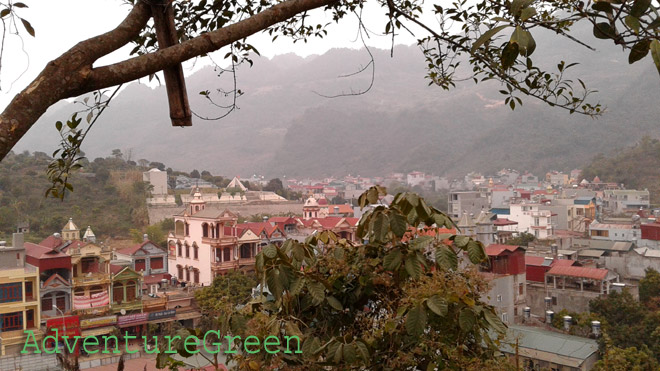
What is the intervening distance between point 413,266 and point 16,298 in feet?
29.7

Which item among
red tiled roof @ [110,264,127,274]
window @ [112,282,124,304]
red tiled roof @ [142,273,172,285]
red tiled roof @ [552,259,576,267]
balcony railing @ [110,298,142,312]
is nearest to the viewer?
balcony railing @ [110,298,142,312]

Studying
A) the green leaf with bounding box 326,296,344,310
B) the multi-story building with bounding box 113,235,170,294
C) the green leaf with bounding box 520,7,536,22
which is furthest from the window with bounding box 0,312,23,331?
the green leaf with bounding box 520,7,536,22

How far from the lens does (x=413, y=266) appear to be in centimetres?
96

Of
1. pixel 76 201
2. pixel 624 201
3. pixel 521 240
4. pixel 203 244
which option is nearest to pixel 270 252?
pixel 203 244

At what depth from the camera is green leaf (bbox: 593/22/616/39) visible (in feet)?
2.05

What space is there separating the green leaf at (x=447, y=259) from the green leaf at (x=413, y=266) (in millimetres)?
36

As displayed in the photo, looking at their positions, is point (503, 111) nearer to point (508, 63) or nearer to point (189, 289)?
point (189, 289)

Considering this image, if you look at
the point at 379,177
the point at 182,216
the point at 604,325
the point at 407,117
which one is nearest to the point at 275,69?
the point at 407,117

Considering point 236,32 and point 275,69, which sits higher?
point 275,69

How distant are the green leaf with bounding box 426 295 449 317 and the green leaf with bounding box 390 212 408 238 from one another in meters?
0.13

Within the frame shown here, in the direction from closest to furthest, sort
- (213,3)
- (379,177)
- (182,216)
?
(213,3) < (182,216) < (379,177)

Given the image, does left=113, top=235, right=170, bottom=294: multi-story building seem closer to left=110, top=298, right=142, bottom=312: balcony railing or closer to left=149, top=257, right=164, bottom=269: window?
left=149, top=257, right=164, bottom=269: window

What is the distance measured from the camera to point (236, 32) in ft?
2.64

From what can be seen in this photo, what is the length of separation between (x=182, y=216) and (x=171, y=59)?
42.2 feet
